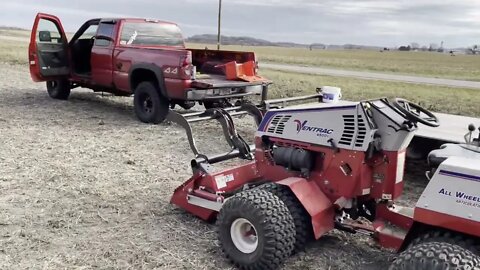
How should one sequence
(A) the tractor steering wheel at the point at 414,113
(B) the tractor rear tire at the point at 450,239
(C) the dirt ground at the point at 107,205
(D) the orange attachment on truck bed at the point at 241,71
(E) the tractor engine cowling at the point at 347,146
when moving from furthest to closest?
(D) the orange attachment on truck bed at the point at 241,71, (C) the dirt ground at the point at 107,205, (E) the tractor engine cowling at the point at 347,146, (A) the tractor steering wheel at the point at 414,113, (B) the tractor rear tire at the point at 450,239

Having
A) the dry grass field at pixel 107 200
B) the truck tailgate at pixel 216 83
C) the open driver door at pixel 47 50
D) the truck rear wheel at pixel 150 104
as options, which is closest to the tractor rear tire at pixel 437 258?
the dry grass field at pixel 107 200

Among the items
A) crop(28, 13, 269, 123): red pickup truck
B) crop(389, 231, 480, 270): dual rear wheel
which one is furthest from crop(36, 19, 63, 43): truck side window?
crop(389, 231, 480, 270): dual rear wheel

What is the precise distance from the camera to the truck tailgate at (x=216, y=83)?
8328 millimetres

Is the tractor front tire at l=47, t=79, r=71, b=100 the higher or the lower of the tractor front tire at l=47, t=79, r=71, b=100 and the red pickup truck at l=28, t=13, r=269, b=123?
the lower

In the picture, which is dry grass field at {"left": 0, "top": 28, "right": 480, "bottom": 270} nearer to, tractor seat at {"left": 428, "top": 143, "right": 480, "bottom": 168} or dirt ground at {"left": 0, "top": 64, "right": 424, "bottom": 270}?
dirt ground at {"left": 0, "top": 64, "right": 424, "bottom": 270}

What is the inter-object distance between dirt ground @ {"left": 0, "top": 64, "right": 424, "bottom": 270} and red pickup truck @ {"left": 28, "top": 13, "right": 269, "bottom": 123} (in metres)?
0.65

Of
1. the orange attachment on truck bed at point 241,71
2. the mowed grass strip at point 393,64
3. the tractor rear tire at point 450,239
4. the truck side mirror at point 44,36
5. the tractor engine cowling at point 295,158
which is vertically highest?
the truck side mirror at point 44,36

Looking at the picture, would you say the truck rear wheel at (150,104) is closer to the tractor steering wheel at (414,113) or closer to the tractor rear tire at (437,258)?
the tractor steering wheel at (414,113)

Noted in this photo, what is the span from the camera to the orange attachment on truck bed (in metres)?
9.19

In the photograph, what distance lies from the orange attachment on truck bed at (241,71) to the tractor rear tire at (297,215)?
549 centimetres

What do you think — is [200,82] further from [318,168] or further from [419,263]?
[419,263]

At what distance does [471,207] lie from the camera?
112 inches

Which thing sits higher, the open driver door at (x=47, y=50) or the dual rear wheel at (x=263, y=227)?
the open driver door at (x=47, y=50)

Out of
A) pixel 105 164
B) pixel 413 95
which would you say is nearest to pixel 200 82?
pixel 105 164
